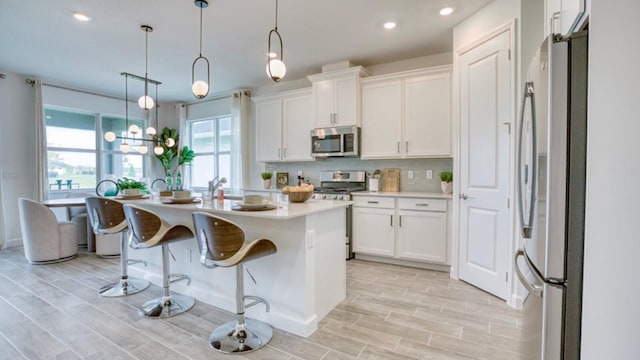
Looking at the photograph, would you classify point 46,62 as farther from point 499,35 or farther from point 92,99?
point 499,35

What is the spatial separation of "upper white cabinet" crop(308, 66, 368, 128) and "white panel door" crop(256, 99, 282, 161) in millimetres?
858

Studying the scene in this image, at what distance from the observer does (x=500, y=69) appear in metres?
2.82

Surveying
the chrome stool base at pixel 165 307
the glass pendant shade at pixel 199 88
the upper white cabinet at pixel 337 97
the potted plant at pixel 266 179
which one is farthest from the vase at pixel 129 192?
the upper white cabinet at pixel 337 97

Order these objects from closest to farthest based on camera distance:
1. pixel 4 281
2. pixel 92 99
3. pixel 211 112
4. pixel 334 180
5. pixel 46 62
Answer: pixel 4 281 → pixel 46 62 → pixel 334 180 → pixel 92 99 → pixel 211 112

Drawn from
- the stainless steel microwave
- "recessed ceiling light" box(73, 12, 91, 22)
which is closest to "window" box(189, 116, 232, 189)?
the stainless steel microwave

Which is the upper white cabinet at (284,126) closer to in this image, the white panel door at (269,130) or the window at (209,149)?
the white panel door at (269,130)

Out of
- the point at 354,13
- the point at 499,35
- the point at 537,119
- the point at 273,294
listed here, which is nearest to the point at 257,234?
the point at 273,294

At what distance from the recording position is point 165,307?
2.62 m

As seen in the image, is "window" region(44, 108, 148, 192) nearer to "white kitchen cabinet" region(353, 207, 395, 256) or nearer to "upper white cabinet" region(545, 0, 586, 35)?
"white kitchen cabinet" region(353, 207, 395, 256)

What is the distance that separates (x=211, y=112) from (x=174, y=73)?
156 cm

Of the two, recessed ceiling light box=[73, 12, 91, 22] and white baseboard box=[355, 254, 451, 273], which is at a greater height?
recessed ceiling light box=[73, 12, 91, 22]

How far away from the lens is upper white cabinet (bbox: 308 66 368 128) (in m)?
4.30

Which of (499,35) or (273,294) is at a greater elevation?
(499,35)

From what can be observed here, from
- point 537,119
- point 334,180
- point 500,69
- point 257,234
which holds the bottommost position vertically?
point 257,234
